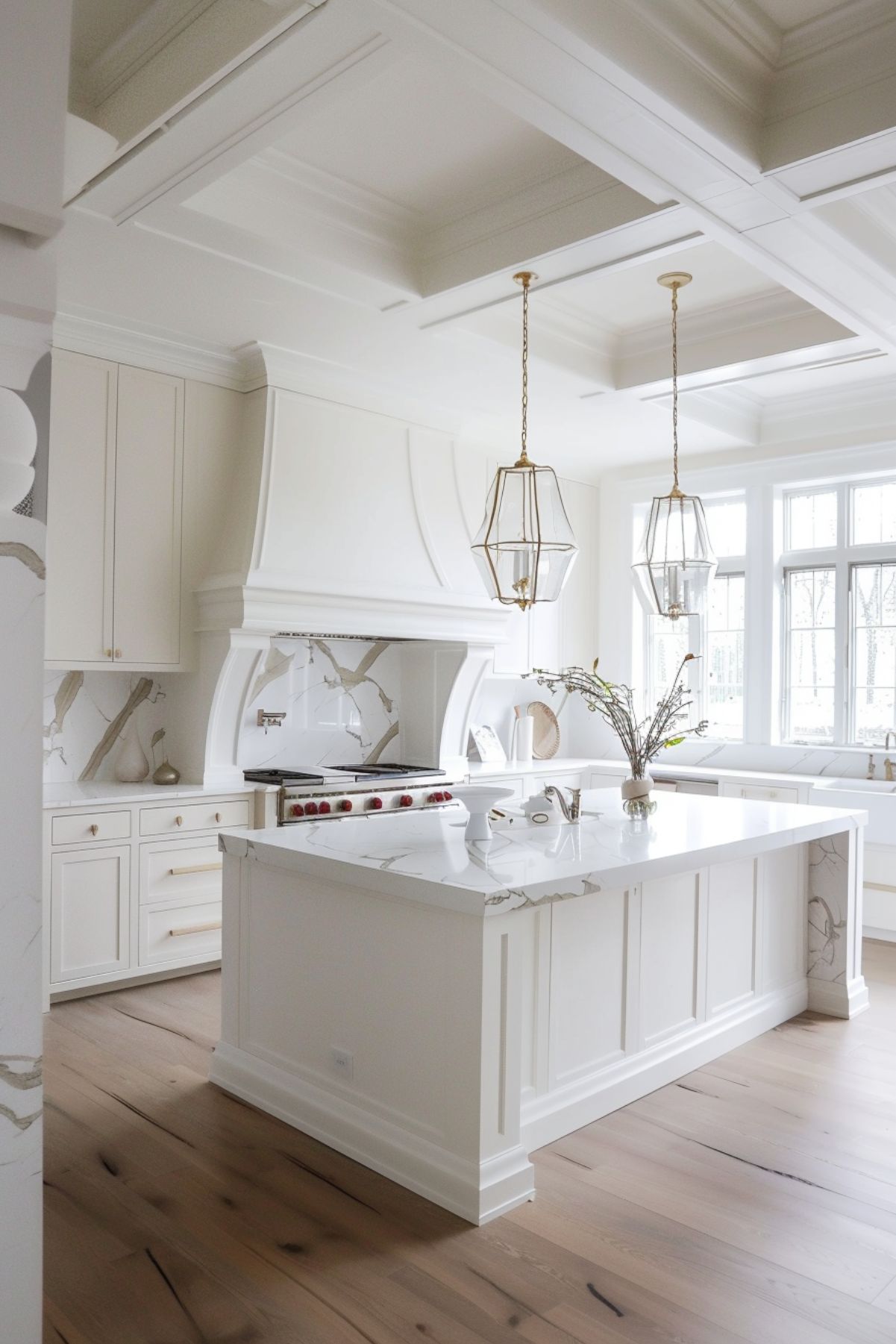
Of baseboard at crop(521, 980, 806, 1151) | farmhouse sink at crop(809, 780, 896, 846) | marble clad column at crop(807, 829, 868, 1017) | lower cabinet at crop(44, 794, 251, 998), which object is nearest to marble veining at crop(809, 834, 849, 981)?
marble clad column at crop(807, 829, 868, 1017)

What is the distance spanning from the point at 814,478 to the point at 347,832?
400cm

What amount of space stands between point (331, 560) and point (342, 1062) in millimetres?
2577

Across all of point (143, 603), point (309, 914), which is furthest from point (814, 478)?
point (309, 914)

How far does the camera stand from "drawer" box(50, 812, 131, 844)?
3.99m

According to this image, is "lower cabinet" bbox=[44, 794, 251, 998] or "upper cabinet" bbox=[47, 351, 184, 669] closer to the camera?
"lower cabinet" bbox=[44, 794, 251, 998]

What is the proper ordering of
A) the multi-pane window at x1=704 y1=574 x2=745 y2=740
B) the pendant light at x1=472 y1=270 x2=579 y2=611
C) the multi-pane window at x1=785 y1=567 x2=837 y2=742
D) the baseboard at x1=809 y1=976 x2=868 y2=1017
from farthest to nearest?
the multi-pane window at x1=704 y1=574 x2=745 y2=740 → the multi-pane window at x1=785 y1=567 x2=837 y2=742 → the baseboard at x1=809 y1=976 x2=868 y2=1017 → the pendant light at x1=472 y1=270 x2=579 y2=611

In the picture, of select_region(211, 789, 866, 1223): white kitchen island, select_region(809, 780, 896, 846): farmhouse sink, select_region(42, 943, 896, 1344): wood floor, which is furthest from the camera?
select_region(809, 780, 896, 846): farmhouse sink

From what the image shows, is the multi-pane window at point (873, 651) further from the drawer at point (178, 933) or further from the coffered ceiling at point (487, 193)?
the drawer at point (178, 933)

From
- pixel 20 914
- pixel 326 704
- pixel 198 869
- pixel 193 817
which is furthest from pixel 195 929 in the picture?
pixel 20 914

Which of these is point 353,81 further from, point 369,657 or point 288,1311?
point 369,657

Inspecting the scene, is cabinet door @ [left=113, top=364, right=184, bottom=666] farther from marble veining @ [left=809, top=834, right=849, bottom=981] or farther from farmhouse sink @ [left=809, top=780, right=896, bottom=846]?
farmhouse sink @ [left=809, top=780, right=896, bottom=846]

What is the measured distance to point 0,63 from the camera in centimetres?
113

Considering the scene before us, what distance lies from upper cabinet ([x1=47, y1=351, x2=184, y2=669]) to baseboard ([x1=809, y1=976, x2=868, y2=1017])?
3.13 m

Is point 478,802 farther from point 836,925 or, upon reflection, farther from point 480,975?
point 836,925
